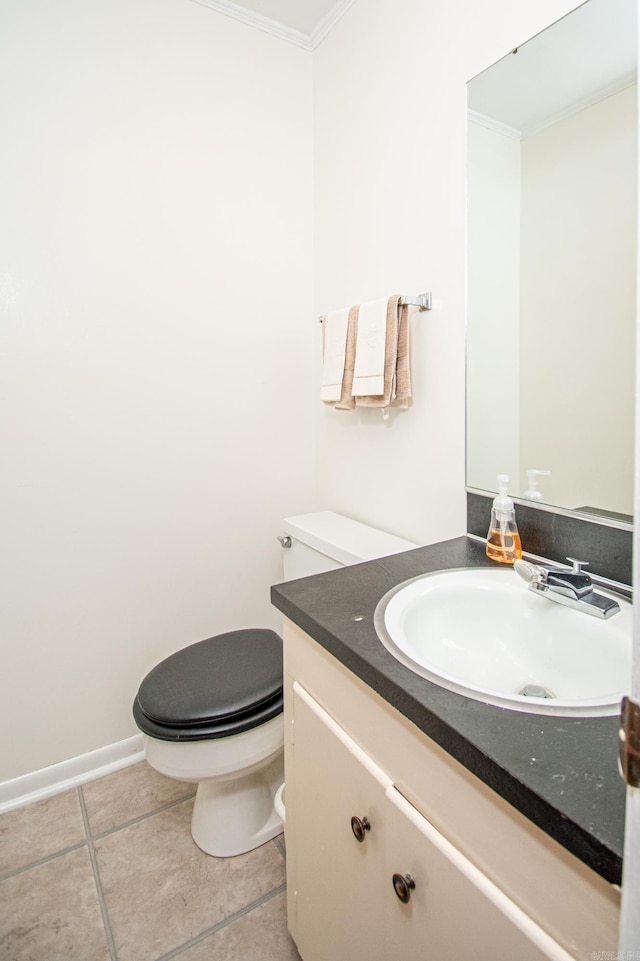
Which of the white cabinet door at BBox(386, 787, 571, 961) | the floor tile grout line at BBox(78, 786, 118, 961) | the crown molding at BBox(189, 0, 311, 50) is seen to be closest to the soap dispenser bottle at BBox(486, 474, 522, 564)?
the white cabinet door at BBox(386, 787, 571, 961)

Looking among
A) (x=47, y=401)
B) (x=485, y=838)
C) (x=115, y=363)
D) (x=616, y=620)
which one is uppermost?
(x=115, y=363)

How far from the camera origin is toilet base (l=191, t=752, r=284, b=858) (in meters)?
1.28

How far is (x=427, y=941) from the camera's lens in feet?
2.00

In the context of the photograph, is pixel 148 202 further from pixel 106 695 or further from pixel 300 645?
pixel 106 695

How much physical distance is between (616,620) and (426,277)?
38.1 inches

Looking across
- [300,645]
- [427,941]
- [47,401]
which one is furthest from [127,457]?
[427,941]

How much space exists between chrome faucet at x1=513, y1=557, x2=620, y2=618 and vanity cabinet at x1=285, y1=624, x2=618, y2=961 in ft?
1.21

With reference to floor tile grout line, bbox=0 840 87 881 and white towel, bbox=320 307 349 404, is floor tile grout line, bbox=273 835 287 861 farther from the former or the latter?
white towel, bbox=320 307 349 404

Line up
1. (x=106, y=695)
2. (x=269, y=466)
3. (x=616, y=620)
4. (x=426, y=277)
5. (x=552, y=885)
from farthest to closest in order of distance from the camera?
(x=269, y=466) < (x=106, y=695) < (x=426, y=277) < (x=616, y=620) < (x=552, y=885)

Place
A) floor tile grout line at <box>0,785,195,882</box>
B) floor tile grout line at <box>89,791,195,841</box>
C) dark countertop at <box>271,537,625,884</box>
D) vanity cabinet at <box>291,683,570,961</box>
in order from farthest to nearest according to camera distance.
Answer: floor tile grout line at <box>89,791,195,841</box> → floor tile grout line at <box>0,785,195,882</box> → vanity cabinet at <box>291,683,570,961</box> → dark countertop at <box>271,537,625,884</box>

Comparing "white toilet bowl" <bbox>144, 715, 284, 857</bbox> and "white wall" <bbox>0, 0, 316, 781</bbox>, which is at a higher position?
"white wall" <bbox>0, 0, 316, 781</bbox>

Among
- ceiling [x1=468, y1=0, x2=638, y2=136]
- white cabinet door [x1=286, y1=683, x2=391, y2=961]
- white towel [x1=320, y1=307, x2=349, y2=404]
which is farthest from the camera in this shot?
white towel [x1=320, y1=307, x2=349, y2=404]

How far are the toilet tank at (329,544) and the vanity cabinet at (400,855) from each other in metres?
0.45

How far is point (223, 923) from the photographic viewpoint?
3.65 feet
